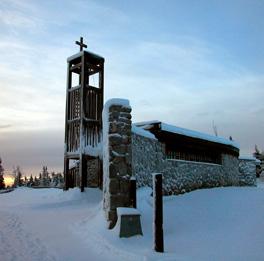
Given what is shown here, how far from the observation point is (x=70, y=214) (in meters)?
12.6

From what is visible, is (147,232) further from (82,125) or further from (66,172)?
(66,172)

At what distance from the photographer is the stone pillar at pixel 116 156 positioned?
9586 mm

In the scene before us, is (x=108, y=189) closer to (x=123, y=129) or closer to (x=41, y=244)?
(x=123, y=129)

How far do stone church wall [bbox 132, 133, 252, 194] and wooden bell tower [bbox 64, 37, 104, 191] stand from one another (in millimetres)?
3850

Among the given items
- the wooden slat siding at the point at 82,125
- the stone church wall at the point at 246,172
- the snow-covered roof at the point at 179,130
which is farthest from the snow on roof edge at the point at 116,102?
the stone church wall at the point at 246,172

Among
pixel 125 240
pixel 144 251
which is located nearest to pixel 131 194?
pixel 125 240

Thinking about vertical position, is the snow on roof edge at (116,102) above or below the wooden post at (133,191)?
above

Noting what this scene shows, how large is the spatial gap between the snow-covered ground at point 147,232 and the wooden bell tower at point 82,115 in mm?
3356

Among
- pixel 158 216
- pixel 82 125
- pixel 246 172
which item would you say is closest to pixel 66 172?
pixel 82 125

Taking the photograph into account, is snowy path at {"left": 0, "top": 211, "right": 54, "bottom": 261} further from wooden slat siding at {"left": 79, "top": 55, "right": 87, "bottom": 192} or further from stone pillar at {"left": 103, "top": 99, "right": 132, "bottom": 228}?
wooden slat siding at {"left": 79, "top": 55, "right": 87, "bottom": 192}

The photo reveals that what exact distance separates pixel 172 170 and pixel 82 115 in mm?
5299

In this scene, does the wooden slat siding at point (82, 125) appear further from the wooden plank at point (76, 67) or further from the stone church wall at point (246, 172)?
the stone church wall at point (246, 172)

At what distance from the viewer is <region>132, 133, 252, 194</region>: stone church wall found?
12.9m

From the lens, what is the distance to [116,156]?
9.91m
